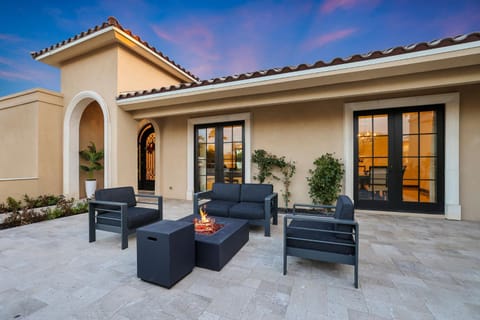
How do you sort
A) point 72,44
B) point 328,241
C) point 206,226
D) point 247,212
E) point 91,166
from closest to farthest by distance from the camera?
1. point 328,241
2. point 206,226
3. point 247,212
4. point 72,44
5. point 91,166

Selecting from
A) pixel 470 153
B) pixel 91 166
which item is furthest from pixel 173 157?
pixel 470 153

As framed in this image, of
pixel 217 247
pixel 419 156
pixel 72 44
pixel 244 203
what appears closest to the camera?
pixel 217 247

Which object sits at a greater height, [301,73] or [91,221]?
[301,73]

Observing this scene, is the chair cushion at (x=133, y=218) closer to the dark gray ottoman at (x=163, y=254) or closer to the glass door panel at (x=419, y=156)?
the dark gray ottoman at (x=163, y=254)

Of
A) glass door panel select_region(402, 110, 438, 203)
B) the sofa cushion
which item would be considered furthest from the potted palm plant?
glass door panel select_region(402, 110, 438, 203)

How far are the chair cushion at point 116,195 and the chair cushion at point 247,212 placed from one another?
1903 millimetres

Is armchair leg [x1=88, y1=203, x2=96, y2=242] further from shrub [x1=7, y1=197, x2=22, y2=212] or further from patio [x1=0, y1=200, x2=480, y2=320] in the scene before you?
shrub [x1=7, y1=197, x2=22, y2=212]

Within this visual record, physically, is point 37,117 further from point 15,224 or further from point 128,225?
point 128,225

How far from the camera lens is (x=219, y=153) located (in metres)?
6.32

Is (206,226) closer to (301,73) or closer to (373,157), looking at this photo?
(301,73)

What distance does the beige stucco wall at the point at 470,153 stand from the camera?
4.22 m

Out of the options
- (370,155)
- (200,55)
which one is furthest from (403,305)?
(200,55)

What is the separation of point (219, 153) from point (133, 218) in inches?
139

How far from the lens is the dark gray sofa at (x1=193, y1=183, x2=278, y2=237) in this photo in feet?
11.4
